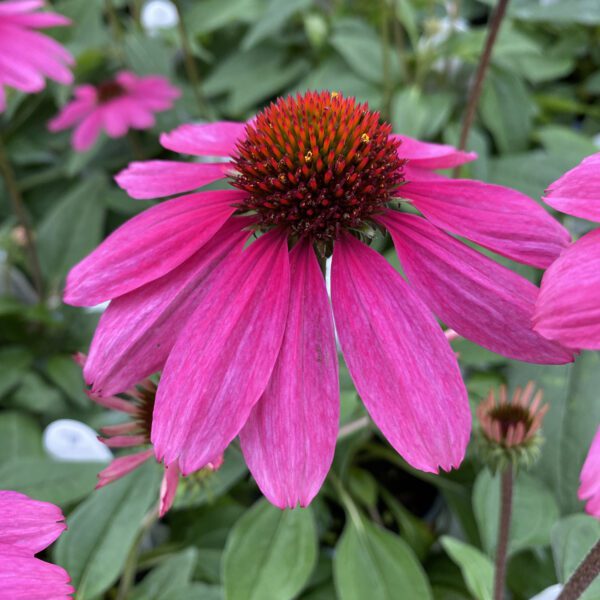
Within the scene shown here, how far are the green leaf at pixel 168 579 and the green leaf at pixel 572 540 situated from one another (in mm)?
331

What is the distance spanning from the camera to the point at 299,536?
0.70 metres

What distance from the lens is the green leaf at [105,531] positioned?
643 mm

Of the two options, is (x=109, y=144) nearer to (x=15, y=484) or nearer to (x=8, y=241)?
(x=8, y=241)

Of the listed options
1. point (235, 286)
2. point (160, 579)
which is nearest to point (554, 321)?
point (235, 286)

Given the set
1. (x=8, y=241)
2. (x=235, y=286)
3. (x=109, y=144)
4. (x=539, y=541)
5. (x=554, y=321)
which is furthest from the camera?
(x=109, y=144)

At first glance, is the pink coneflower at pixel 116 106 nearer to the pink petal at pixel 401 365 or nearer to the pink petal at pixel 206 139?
the pink petal at pixel 206 139

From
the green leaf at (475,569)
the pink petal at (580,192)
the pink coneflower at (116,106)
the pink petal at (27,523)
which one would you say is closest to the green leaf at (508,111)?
the pink coneflower at (116,106)

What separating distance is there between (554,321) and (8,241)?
38.1 inches

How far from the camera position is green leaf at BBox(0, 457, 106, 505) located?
698 millimetres

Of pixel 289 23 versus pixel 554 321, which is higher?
pixel 554 321

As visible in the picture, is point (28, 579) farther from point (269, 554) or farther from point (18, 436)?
point (18, 436)

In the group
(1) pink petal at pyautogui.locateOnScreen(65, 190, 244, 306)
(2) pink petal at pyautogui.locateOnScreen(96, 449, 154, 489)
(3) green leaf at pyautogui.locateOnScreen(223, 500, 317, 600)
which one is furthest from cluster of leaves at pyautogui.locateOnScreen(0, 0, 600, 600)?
(1) pink petal at pyautogui.locateOnScreen(65, 190, 244, 306)

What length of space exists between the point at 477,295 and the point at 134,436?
0.25 meters

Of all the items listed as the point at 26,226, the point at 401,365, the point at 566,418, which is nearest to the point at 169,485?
the point at 401,365
